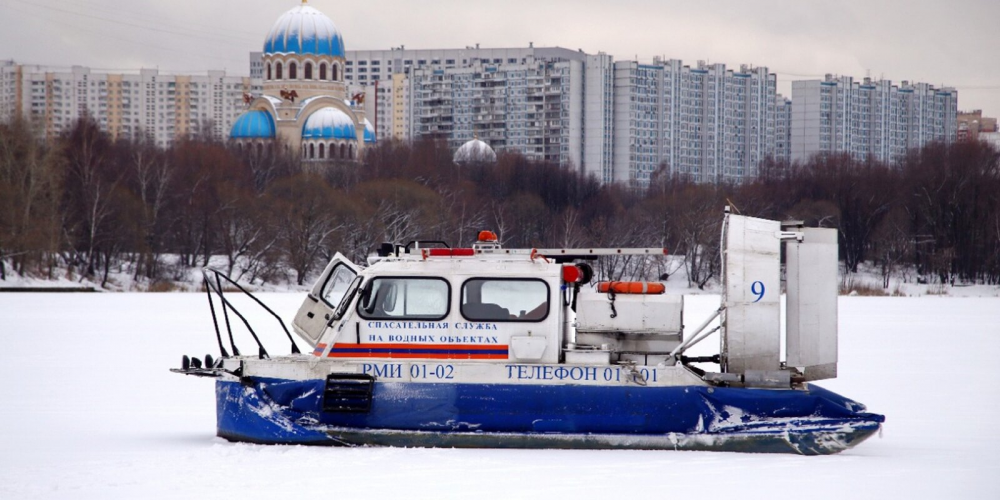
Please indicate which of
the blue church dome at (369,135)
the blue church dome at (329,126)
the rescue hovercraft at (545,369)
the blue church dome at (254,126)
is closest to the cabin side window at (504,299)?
the rescue hovercraft at (545,369)

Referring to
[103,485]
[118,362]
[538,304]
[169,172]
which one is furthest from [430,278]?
[169,172]

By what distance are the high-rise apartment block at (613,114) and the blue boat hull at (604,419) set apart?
84.8m

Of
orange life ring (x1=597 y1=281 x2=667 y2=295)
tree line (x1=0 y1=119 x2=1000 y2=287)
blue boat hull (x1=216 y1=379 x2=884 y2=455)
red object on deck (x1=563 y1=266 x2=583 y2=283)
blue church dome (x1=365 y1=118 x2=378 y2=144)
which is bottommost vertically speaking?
blue boat hull (x1=216 y1=379 x2=884 y2=455)

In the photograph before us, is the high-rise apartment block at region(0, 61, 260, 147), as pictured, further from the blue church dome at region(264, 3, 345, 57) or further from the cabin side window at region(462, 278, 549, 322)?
the cabin side window at region(462, 278, 549, 322)

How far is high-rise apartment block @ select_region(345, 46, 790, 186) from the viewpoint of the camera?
98438 millimetres

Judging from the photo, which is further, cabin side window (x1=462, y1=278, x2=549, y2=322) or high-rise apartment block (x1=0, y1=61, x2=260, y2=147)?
high-rise apartment block (x1=0, y1=61, x2=260, y2=147)

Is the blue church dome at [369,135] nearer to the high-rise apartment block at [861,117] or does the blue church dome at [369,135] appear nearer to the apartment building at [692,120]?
the apartment building at [692,120]

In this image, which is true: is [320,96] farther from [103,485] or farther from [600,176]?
[103,485]

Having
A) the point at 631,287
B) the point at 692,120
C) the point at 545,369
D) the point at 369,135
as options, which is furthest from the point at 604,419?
the point at 692,120

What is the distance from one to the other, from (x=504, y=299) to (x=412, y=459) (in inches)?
60.0

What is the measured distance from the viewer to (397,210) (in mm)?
55844

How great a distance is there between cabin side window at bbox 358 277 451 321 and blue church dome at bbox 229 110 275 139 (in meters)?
78.4

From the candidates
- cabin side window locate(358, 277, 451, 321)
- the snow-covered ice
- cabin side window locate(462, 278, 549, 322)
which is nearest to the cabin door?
cabin side window locate(358, 277, 451, 321)

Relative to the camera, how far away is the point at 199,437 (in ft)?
33.8
